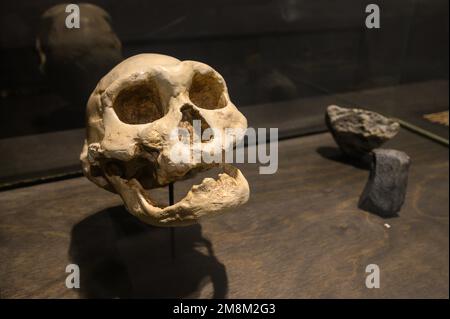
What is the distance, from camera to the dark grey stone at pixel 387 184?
202 cm

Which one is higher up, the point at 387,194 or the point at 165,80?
the point at 165,80

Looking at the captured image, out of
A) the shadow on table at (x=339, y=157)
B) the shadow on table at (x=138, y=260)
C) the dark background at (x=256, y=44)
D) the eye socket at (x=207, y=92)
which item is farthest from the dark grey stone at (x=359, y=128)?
the eye socket at (x=207, y=92)

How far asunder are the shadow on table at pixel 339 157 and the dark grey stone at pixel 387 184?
364 millimetres

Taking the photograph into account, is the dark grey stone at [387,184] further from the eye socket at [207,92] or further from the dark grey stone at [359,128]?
the eye socket at [207,92]

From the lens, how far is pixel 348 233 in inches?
75.8

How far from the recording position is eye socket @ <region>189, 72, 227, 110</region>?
1363 mm

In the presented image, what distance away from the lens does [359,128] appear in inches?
92.4

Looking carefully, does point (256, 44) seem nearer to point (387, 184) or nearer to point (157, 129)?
point (387, 184)

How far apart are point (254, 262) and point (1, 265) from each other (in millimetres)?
840

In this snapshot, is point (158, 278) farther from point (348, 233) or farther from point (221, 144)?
point (348, 233)

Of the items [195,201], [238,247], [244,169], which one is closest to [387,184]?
[244,169]

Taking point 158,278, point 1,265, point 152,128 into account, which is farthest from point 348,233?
point 1,265

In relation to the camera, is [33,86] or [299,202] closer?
[33,86]
